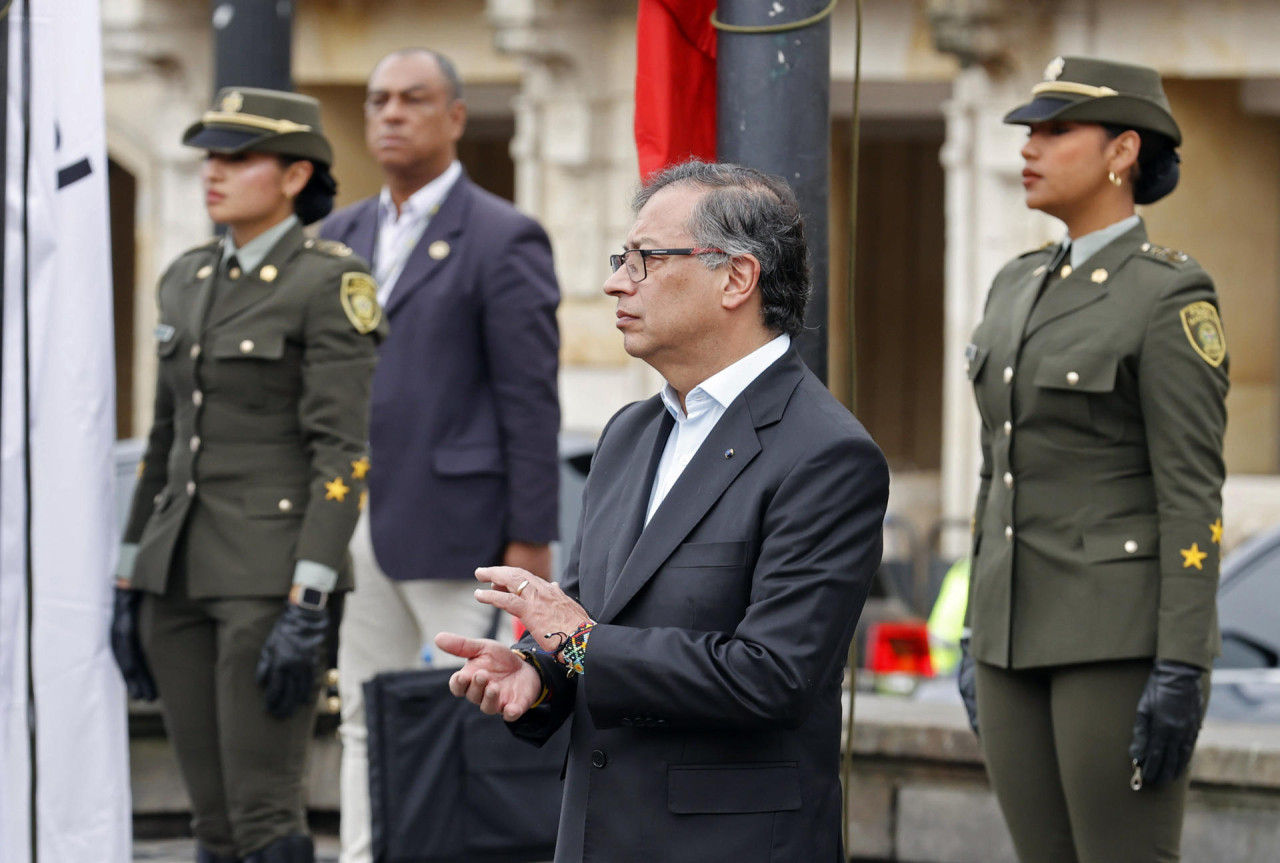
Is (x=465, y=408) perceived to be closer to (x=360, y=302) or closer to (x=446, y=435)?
(x=446, y=435)

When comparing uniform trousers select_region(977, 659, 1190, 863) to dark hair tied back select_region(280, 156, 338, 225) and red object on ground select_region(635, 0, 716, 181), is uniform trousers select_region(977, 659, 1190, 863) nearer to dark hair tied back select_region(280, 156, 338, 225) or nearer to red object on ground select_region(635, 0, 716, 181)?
→ red object on ground select_region(635, 0, 716, 181)

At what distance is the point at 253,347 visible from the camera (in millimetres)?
4668

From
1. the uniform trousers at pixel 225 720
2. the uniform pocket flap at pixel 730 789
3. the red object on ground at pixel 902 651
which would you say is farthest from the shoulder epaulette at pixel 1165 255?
the red object on ground at pixel 902 651

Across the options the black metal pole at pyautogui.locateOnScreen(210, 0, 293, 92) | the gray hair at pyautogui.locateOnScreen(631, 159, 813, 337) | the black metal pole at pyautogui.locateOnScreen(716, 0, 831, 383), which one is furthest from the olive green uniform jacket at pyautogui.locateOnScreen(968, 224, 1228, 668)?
the black metal pole at pyautogui.locateOnScreen(210, 0, 293, 92)

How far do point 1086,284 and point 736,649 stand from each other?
1525 mm

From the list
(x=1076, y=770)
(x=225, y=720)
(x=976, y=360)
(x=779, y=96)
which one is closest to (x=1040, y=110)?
(x=976, y=360)

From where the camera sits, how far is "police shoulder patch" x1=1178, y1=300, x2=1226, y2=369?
3885mm

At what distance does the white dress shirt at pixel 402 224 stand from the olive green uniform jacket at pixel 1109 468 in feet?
6.11

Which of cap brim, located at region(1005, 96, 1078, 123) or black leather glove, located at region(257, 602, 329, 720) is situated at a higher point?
cap brim, located at region(1005, 96, 1078, 123)

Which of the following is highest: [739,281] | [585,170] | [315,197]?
[585,170]

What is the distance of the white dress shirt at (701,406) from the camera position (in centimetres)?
306

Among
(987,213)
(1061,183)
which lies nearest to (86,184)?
(1061,183)

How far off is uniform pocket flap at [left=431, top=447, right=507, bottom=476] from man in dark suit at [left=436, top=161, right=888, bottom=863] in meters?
2.14

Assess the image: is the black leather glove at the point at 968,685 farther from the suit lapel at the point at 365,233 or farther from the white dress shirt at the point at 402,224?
the suit lapel at the point at 365,233
